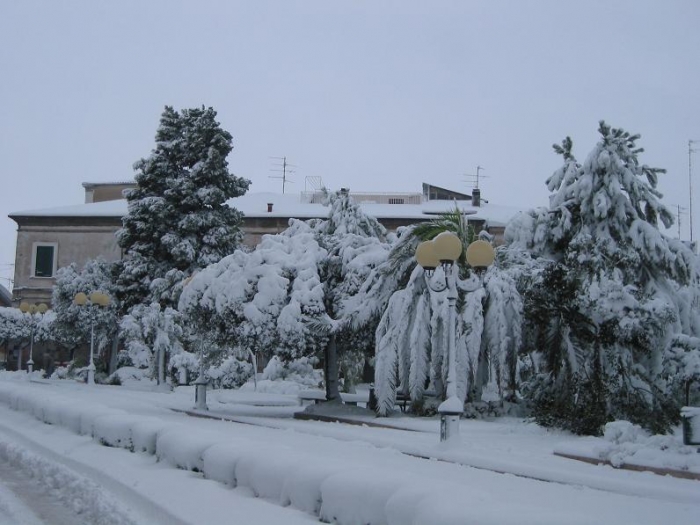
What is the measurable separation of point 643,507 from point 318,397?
18.2m

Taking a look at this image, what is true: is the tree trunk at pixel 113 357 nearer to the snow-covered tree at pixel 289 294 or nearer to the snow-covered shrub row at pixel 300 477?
the snow-covered tree at pixel 289 294

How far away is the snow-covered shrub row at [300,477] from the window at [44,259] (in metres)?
42.9

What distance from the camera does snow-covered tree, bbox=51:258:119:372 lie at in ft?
136

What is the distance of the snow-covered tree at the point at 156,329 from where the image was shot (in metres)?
37.3

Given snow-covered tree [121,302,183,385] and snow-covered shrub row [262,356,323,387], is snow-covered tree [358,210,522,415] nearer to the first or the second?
snow-covered tree [121,302,183,385]

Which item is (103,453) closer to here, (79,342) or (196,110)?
(196,110)

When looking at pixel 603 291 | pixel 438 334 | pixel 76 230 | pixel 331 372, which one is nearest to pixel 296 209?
pixel 76 230

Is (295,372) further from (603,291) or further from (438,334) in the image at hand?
(603,291)

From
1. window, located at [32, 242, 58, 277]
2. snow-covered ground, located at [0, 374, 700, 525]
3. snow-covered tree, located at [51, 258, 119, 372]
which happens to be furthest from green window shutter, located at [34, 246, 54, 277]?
snow-covered ground, located at [0, 374, 700, 525]

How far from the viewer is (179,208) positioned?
4059 centimetres

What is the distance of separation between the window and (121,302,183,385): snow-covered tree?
15.6m

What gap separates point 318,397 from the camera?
86.7 feet

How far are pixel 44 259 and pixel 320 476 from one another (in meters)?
49.3

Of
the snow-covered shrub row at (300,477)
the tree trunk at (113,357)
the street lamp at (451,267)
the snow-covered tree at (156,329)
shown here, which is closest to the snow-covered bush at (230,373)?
the snow-covered tree at (156,329)
